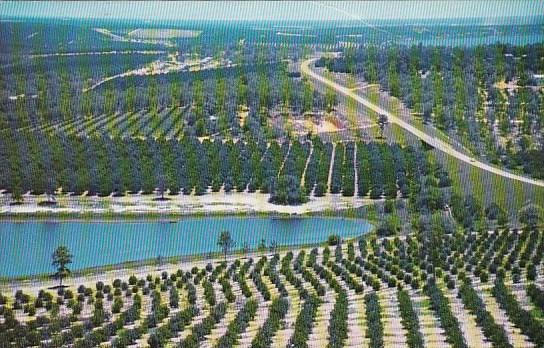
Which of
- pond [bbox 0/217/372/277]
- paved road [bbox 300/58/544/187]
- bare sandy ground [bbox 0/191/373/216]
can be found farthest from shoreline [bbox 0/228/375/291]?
paved road [bbox 300/58/544/187]

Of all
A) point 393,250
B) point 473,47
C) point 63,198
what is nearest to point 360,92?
point 473,47

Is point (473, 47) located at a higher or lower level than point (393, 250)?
higher

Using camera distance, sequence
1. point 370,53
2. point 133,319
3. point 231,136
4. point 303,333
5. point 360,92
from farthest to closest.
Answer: point 370,53 < point 360,92 < point 231,136 < point 133,319 < point 303,333

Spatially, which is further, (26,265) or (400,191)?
(400,191)

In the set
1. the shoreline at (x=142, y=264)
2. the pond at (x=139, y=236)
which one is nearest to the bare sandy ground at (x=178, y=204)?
the pond at (x=139, y=236)

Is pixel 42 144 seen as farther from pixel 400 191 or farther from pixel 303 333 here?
pixel 303 333

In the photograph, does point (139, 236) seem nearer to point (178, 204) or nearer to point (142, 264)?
point (178, 204)

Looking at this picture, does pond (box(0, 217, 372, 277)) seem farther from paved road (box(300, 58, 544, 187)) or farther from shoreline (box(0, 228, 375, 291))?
paved road (box(300, 58, 544, 187))
